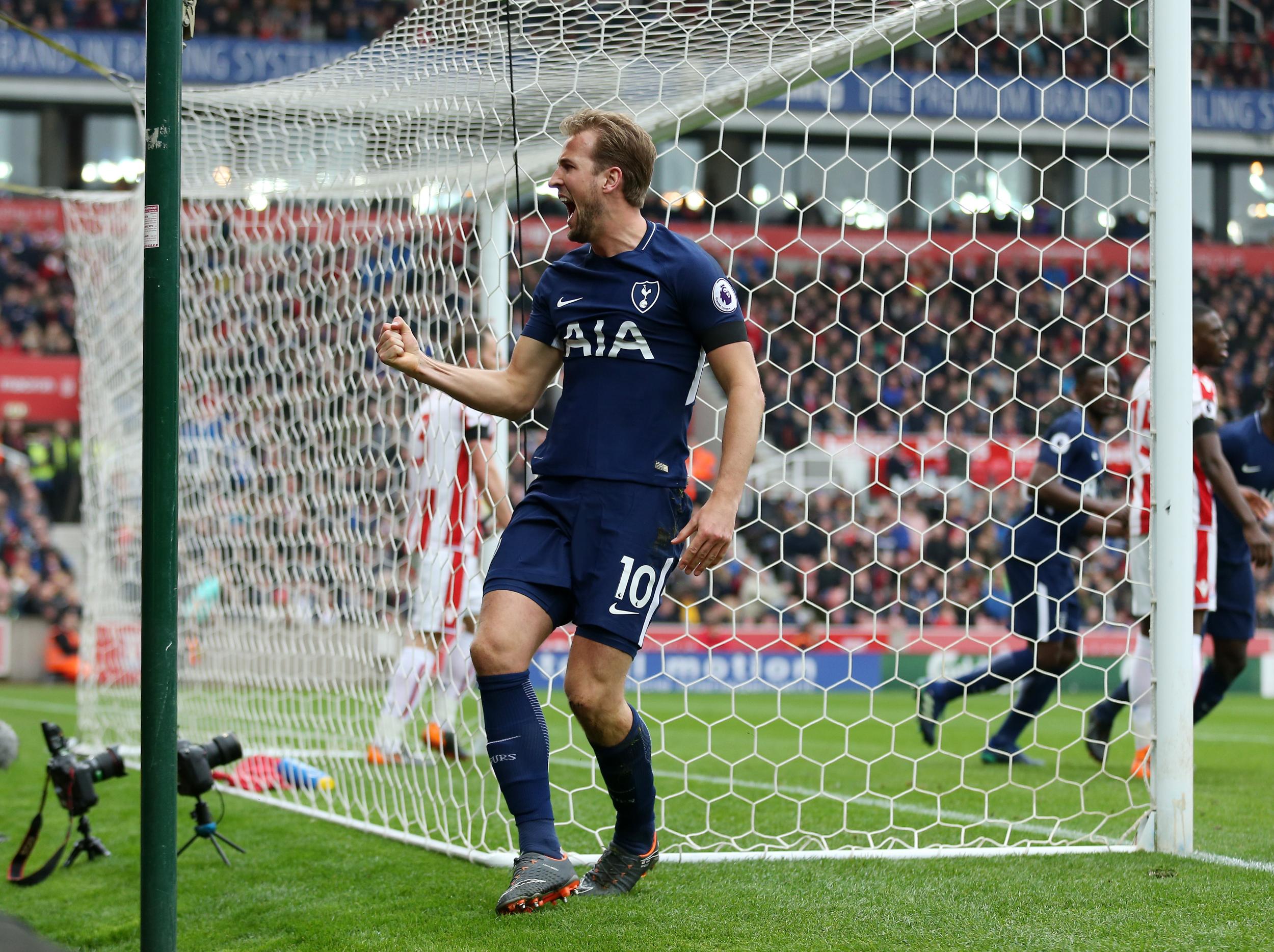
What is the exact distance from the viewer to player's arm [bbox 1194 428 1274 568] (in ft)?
19.6

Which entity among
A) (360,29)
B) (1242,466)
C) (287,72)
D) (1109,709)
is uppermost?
(360,29)

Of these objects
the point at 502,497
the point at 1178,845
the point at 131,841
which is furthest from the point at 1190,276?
the point at 131,841

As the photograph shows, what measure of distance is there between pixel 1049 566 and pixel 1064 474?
47 cm

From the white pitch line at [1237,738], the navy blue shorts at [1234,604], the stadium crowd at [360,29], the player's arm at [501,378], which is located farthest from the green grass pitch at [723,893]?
the stadium crowd at [360,29]

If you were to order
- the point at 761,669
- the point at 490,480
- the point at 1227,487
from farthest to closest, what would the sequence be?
1. the point at 761,669
2. the point at 1227,487
3. the point at 490,480

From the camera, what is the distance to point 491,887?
3.84 meters

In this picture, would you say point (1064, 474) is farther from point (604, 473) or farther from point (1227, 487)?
point (604, 473)

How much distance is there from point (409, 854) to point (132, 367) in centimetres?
432

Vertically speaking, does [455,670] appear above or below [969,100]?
below

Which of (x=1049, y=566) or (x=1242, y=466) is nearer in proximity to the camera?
(x=1049, y=566)

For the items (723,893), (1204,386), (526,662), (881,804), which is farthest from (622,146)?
(1204,386)

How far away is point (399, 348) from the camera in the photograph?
→ 11.4ft

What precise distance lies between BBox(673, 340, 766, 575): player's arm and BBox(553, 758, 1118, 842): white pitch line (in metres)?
1.63

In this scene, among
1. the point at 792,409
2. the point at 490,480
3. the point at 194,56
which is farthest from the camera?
the point at 194,56
